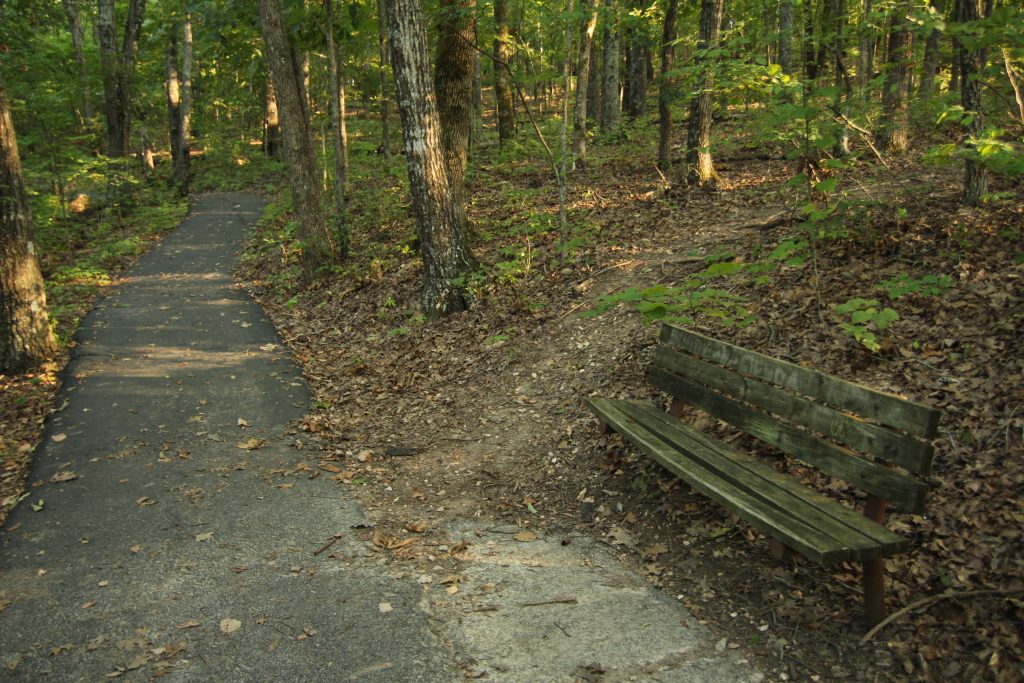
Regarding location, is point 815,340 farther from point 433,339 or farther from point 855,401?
point 433,339

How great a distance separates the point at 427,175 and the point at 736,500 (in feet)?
20.8

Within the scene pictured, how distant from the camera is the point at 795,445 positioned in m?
3.95

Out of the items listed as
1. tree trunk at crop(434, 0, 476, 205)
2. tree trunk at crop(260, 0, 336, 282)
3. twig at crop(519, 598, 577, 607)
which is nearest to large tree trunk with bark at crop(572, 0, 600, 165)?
tree trunk at crop(434, 0, 476, 205)

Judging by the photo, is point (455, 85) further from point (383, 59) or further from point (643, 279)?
point (383, 59)

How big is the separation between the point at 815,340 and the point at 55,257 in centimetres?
1561

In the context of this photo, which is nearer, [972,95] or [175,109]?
[972,95]

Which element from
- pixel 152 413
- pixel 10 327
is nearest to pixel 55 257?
pixel 10 327

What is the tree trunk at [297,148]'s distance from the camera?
35.3ft

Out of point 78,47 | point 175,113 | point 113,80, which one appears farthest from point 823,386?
point 78,47

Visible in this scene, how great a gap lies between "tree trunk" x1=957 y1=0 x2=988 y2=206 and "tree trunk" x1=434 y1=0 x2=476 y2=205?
19.4ft

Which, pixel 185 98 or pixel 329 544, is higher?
pixel 185 98

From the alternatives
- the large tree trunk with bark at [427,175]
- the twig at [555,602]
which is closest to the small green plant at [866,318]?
the twig at [555,602]

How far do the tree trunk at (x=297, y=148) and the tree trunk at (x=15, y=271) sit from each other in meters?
4.05

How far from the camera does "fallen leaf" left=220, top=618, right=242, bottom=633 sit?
12.0 ft
